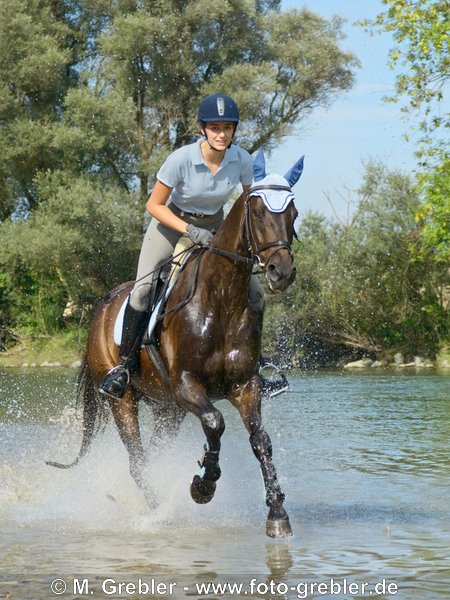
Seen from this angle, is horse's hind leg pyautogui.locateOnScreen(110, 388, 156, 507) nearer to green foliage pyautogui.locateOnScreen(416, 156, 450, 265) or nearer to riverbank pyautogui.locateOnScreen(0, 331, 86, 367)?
green foliage pyautogui.locateOnScreen(416, 156, 450, 265)

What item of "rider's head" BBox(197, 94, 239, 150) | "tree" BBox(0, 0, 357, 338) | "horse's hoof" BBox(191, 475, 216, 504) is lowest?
"horse's hoof" BBox(191, 475, 216, 504)

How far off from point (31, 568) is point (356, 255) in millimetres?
32618

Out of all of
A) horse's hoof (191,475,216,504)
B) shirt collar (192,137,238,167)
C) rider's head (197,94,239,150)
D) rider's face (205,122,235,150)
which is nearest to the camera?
horse's hoof (191,475,216,504)

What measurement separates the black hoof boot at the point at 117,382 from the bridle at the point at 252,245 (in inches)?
65.9

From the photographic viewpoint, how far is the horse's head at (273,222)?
7.63m

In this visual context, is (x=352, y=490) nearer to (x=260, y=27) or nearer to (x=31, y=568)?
(x=31, y=568)

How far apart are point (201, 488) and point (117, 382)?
1.55 meters

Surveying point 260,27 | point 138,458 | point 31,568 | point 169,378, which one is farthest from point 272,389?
point 260,27

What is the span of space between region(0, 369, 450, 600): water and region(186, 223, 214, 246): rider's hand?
2196 mm

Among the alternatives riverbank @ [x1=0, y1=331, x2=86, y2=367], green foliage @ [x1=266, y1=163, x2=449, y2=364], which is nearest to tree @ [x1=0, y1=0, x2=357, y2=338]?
riverbank @ [x1=0, y1=331, x2=86, y2=367]

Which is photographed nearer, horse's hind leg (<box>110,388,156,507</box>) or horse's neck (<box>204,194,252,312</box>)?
horse's neck (<box>204,194,252,312</box>)

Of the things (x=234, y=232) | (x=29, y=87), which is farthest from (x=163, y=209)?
(x=29, y=87)

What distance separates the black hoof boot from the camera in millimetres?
9773

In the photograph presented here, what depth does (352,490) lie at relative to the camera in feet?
35.5
